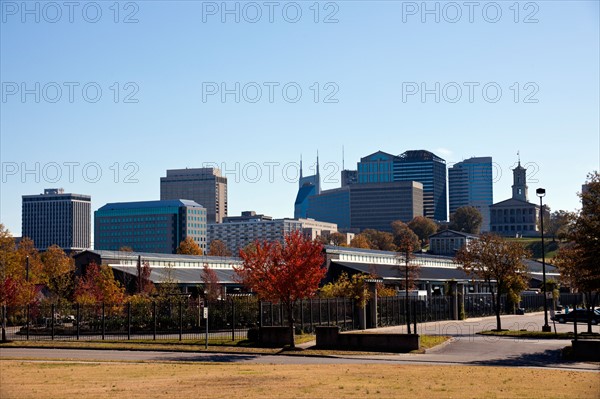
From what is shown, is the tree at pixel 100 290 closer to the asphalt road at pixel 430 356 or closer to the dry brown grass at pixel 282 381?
the asphalt road at pixel 430 356

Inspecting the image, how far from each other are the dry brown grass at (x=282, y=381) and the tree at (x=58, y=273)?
187ft

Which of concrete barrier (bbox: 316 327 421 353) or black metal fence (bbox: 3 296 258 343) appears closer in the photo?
concrete barrier (bbox: 316 327 421 353)

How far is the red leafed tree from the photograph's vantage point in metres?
48.3

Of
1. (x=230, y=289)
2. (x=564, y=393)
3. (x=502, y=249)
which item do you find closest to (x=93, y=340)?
(x=502, y=249)

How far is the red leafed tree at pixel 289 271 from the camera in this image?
4831 cm

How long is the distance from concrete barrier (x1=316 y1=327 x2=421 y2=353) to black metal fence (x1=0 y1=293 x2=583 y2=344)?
6.85m

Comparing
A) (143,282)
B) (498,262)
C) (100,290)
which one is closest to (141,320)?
(100,290)

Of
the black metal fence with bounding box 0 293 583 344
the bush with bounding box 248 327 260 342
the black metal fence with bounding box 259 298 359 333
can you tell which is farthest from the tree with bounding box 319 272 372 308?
the bush with bounding box 248 327 260 342

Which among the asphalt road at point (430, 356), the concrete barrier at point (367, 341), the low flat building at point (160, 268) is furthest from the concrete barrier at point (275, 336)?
the low flat building at point (160, 268)

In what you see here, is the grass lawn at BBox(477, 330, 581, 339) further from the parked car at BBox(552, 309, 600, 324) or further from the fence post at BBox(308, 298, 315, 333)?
the parked car at BBox(552, 309, 600, 324)

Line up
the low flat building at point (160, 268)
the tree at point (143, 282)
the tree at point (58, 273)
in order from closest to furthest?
the tree at point (143, 282)
the tree at point (58, 273)
the low flat building at point (160, 268)

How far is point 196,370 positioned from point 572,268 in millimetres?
25092

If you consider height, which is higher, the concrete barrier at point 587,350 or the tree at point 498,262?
the tree at point 498,262

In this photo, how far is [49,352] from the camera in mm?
48156
